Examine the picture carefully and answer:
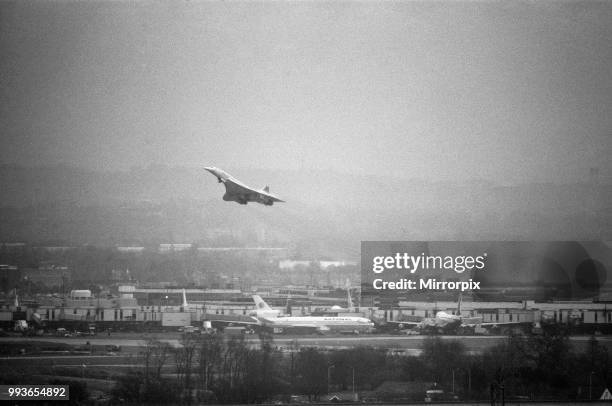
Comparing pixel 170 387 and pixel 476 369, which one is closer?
pixel 170 387

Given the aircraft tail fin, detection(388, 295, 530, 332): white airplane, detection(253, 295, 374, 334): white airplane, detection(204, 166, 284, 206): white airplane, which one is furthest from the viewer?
the aircraft tail fin

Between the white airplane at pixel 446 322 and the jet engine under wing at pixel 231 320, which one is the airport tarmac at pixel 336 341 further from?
the jet engine under wing at pixel 231 320

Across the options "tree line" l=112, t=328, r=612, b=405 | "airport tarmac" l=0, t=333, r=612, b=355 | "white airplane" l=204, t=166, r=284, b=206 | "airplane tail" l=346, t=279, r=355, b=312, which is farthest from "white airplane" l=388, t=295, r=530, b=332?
"white airplane" l=204, t=166, r=284, b=206

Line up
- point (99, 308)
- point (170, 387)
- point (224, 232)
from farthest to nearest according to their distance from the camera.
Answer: point (224, 232), point (99, 308), point (170, 387)

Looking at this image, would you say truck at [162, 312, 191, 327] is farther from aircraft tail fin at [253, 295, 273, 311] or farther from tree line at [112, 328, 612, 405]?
tree line at [112, 328, 612, 405]

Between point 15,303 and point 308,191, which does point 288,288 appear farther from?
point 15,303

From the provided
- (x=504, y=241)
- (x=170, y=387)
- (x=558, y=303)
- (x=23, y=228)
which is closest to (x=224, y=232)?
(x=23, y=228)

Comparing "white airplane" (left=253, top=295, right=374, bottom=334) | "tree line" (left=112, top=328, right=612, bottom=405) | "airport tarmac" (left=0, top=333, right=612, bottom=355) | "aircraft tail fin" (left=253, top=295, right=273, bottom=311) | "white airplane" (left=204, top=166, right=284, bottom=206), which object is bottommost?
"tree line" (left=112, top=328, right=612, bottom=405)

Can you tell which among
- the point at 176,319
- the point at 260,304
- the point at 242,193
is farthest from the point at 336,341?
the point at 242,193

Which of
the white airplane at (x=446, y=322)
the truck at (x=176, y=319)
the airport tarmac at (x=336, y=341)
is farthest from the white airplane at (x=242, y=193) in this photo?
the white airplane at (x=446, y=322)
